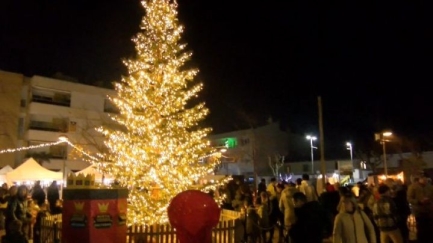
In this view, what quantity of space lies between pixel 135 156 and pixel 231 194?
234 inches

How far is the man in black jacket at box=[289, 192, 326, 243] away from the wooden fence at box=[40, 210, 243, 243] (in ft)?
8.38

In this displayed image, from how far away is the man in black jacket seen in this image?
24.8 feet

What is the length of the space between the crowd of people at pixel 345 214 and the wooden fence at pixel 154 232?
1.29 meters

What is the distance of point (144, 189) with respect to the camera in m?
12.9

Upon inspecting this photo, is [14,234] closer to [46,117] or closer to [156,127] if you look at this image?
[156,127]

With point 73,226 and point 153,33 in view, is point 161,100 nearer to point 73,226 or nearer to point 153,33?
point 153,33

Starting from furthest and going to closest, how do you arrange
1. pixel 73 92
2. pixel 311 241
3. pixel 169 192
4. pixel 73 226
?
pixel 73 92, pixel 169 192, pixel 311 241, pixel 73 226

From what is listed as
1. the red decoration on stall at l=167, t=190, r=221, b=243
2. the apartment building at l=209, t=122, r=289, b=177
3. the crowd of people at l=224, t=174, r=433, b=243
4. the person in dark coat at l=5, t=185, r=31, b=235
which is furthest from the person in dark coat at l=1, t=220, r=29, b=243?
the apartment building at l=209, t=122, r=289, b=177

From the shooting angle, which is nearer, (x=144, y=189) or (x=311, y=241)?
(x=311, y=241)

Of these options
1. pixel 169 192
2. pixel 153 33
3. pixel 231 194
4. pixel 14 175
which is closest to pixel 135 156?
pixel 169 192

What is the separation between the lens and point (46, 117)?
43594 mm

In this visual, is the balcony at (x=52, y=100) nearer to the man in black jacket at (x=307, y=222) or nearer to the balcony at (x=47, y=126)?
the balcony at (x=47, y=126)

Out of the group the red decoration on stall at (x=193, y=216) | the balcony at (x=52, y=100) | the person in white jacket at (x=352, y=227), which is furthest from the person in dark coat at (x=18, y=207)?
the balcony at (x=52, y=100)

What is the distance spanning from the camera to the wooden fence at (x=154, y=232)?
9.34 m
